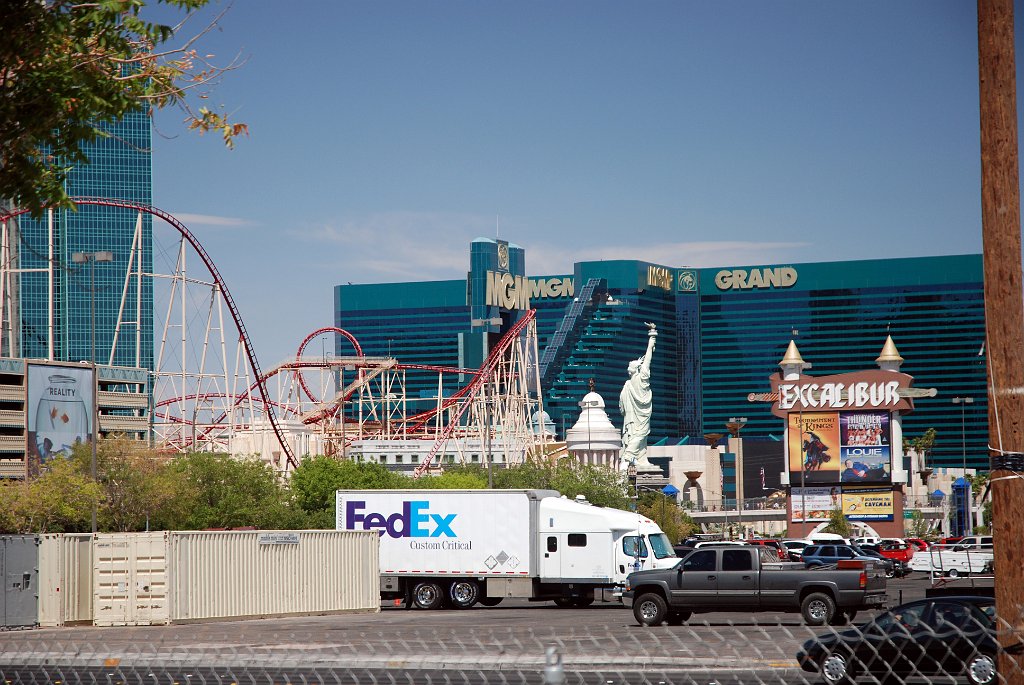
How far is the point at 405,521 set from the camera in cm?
3541

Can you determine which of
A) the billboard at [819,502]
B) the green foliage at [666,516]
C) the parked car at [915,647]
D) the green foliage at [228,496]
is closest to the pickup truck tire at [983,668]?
the parked car at [915,647]

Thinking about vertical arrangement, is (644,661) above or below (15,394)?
below

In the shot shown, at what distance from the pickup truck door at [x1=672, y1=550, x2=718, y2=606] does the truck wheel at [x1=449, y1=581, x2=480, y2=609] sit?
8.72m

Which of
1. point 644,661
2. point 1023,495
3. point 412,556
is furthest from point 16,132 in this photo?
point 412,556

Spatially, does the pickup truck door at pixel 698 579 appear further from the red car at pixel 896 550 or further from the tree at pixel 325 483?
the tree at pixel 325 483

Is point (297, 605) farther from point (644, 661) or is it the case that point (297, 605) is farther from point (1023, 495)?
point (1023, 495)

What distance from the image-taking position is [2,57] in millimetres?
Answer: 7242

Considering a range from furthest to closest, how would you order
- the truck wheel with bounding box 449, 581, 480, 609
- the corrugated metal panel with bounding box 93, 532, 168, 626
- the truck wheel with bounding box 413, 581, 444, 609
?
1. the truck wheel with bounding box 413, 581, 444, 609
2. the truck wheel with bounding box 449, 581, 480, 609
3. the corrugated metal panel with bounding box 93, 532, 168, 626

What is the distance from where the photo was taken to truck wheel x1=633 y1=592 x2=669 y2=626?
27312 millimetres

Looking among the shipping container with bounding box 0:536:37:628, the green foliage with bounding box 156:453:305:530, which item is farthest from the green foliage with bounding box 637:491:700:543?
the shipping container with bounding box 0:536:37:628

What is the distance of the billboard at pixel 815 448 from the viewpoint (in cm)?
10894

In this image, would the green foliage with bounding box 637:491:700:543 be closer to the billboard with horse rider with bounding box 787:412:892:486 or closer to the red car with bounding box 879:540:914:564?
the billboard with horse rider with bounding box 787:412:892:486

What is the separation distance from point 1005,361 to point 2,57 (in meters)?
5.45

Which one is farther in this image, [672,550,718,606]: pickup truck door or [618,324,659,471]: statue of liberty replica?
[618,324,659,471]: statue of liberty replica
